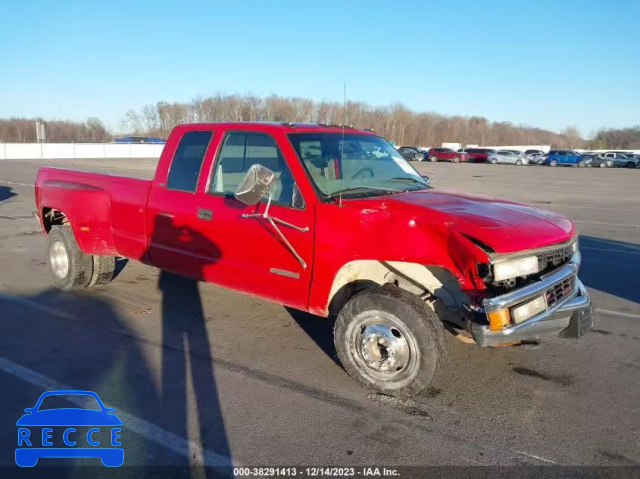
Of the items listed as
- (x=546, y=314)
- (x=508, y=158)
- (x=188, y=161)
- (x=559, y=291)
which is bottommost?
(x=546, y=314)

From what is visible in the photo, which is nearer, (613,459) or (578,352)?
(613,459)

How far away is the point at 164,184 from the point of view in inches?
214

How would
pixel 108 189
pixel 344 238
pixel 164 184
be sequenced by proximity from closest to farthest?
pixel 344 238 → pixel 164 184 → pixel 108 189

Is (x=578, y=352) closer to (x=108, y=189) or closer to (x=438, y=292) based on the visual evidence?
(x=438, y=292)

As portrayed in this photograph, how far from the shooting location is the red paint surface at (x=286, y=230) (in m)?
3.71

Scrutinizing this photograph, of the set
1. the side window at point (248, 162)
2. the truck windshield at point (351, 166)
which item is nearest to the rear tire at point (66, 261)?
the side window at point (248, 162)

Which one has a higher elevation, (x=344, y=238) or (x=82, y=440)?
(x=344, y=238)

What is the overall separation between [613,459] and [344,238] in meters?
2.17

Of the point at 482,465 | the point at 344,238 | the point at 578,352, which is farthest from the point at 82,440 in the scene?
the point at 578,352

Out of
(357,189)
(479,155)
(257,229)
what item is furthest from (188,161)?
(479,155)

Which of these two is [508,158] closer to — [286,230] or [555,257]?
[555,257]

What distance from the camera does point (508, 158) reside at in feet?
187

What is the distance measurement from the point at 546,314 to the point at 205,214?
9.59 feet

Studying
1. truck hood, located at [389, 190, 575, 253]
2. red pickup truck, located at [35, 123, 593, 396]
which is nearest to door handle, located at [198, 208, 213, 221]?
red pickup truck, located at [35, 123, 593, 396]
